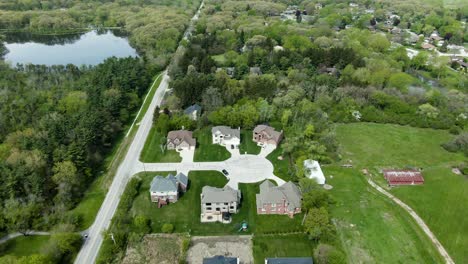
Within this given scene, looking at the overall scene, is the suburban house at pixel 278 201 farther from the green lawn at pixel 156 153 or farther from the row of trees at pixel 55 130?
the row of trees at pixel 55 130

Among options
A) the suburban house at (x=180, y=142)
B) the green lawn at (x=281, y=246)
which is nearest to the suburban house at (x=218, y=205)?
the green lawn at (x=281, y=246)

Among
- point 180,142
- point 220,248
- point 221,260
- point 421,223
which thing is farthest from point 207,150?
point 421,223

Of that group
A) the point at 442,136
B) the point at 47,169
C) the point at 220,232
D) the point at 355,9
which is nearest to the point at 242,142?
the point at 220,232

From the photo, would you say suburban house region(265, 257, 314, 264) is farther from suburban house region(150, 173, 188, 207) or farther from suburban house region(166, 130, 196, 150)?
suburban house region(166, 130, 196, 150)

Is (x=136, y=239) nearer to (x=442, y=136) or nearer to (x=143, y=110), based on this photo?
(x=143, y=110)

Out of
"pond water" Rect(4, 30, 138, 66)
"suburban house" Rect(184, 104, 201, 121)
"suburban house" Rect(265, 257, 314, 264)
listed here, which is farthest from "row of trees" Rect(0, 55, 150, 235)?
"suburban house" Rect(265, 257, 314, 264)

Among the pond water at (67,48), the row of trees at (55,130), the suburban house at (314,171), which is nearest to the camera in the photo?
the row of trees at (55,130)

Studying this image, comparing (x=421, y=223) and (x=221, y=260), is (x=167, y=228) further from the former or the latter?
(x=421, y=223)

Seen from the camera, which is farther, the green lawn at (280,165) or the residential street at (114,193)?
the green lawn at (280,165)
